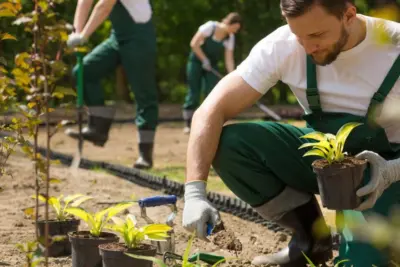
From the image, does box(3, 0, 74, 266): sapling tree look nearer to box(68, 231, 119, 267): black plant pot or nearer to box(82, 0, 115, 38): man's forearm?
box(68, 231, 119, 267): black plant pot

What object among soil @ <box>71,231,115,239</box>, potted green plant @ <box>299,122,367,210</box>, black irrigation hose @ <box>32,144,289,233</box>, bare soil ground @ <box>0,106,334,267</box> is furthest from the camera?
black irrigation hose @ <box>32,144,289,233</box>

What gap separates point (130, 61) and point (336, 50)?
413 cm

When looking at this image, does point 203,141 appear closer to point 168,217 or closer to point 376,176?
point 168,217

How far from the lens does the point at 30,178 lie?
674 centimetres

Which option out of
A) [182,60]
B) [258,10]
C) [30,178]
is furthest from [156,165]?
[182,60]

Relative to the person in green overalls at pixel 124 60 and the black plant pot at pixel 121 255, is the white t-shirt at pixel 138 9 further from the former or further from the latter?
the black plant pot at pixel 121 255

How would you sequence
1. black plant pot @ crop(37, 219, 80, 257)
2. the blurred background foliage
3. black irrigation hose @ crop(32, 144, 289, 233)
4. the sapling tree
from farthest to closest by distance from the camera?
the blurred background foliage → black irrigation hose @ crop(32, 144, 289, 233) → black plant pot @ crop(37, 219, 80, 257) → the sapling tree

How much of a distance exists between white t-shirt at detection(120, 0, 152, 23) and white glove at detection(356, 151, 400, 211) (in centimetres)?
418

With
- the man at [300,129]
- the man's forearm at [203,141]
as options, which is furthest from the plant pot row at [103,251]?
the man's forearm at [203,141]

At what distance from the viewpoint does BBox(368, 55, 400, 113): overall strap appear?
131 inches

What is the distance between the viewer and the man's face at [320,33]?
310 centimetres

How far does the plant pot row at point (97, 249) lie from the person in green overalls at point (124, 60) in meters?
3.36

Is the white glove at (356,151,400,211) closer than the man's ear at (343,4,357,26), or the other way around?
the white glove at (356,151,400,211)

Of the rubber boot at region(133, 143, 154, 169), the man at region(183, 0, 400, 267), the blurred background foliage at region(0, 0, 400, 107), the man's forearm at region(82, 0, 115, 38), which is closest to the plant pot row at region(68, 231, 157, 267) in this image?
the man at region(183, 0, 400, 267)
